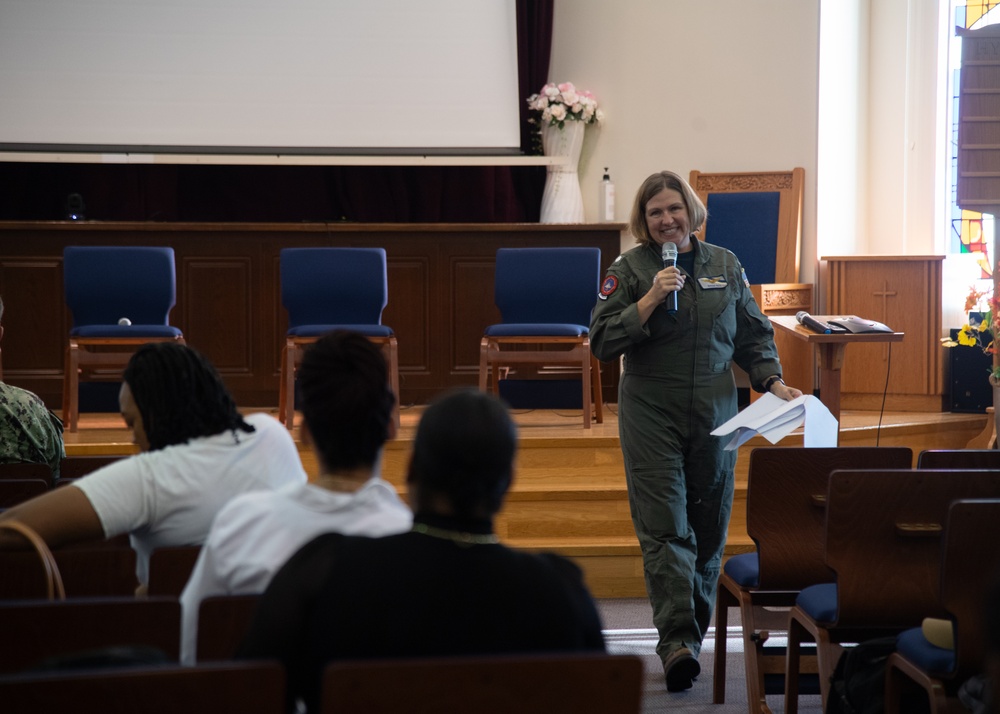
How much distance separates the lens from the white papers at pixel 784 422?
320cm

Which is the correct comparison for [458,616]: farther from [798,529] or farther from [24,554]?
[798,529]

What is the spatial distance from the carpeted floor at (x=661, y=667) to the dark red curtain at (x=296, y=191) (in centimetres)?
388

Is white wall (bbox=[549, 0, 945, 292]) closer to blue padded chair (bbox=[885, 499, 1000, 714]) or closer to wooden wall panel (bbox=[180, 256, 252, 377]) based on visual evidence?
wooden wall panel (bbox=[180, 256, 252, 377])

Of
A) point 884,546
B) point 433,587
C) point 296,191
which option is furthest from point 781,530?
point 296,191

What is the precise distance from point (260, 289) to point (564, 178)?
2061 millimetres

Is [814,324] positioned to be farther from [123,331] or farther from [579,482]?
[123,331]

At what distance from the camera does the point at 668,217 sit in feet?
11.2

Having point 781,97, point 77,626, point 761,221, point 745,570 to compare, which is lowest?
point 745,570

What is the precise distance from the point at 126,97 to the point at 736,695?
18.2 ft

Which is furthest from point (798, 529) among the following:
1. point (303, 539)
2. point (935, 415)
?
point (935, 415)

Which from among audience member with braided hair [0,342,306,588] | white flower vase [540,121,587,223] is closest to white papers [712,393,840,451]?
audience member with braided hair [0,342,306,588]

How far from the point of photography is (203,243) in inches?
277

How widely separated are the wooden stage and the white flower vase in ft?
5.48

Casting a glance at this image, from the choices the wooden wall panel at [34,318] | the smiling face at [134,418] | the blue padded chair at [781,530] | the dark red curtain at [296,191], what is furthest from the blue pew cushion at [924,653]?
the dark red curtain at [296,191]
